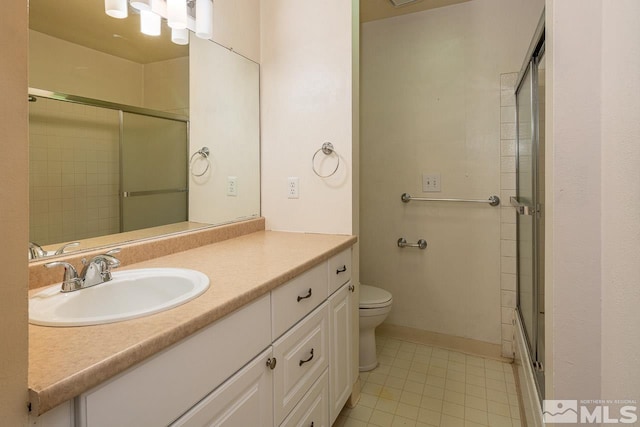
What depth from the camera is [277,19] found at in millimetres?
1891

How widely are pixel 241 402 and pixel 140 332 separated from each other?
0.38 m

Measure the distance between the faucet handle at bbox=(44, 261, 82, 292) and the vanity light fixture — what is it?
888 mm

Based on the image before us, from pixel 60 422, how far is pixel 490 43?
8.81 ft

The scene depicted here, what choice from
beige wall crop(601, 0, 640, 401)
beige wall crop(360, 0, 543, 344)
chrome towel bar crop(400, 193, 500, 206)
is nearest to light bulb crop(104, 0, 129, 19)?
beige wall crop(601, 0, 640, 401)

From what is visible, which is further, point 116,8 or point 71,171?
point 116,8

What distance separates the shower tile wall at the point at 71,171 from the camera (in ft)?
3.38

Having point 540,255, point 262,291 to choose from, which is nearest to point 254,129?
point 262,291

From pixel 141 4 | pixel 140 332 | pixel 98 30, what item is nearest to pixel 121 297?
pixel 140 332

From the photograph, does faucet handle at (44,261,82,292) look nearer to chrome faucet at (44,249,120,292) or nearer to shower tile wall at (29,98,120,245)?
chrome faucet at (44,249,120,292)

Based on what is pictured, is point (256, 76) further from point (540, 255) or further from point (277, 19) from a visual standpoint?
point (540, 255)

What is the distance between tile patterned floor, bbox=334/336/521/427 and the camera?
171 cm

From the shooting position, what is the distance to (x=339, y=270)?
5.17 feet

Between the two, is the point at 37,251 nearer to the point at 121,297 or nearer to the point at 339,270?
the point at 121,297

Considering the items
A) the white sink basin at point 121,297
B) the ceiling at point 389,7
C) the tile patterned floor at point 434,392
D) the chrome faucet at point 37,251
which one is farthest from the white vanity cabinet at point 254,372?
the ceiling at point 389,7
